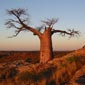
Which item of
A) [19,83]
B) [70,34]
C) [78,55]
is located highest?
[70,34]

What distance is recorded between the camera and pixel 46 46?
66.7ft

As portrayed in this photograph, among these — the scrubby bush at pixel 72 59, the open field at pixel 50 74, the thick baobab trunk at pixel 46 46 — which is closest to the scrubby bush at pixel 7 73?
the open field at pixel 50 74

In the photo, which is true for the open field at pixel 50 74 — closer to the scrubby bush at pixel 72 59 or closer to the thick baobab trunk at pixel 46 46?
the scrubby bush at pixel 72 59

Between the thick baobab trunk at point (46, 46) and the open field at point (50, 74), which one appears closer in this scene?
the open field at point (50, 74)

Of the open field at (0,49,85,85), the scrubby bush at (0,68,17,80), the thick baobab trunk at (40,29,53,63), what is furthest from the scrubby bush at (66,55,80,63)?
the scrubby bush at (0,68,17,80)

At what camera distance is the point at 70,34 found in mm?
21172

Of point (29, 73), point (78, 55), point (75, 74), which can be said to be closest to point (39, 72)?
point (29, 73)

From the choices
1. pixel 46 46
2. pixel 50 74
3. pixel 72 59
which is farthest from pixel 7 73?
pixel 46 46

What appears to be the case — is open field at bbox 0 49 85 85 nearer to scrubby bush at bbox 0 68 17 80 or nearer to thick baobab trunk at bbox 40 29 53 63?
scrubby bush at bbox 0 68 17 80

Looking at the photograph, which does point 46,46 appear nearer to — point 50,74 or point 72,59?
point 72,59

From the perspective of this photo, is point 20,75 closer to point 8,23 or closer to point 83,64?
point 83,64

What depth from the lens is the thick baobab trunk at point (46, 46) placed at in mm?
20344

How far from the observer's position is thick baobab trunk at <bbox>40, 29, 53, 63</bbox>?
20344mm

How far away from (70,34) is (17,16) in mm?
3652
